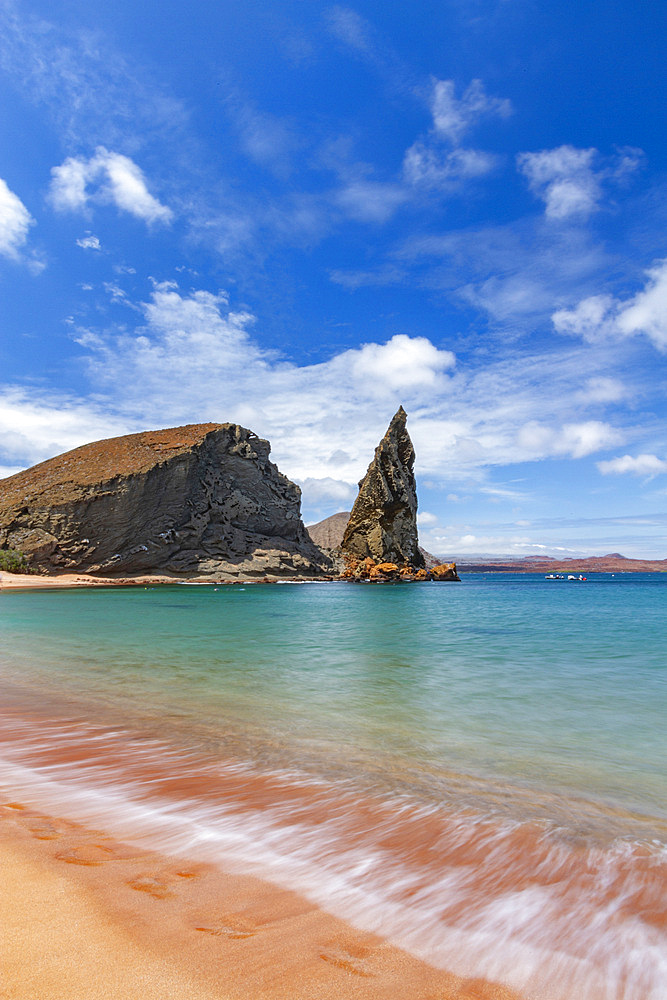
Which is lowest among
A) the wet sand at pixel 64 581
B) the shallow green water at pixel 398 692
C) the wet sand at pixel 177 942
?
the wet sand at pixel 64 581

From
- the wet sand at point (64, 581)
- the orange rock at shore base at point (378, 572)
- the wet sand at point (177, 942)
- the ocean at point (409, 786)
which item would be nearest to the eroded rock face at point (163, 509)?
the wet sand at point (64, 581)

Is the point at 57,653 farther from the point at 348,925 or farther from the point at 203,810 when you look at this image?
the point at 348,925

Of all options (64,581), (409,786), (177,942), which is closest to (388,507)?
(64,581)

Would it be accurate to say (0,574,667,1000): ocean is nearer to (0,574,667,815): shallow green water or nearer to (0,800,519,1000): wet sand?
(0,574,667,815): shallow green water

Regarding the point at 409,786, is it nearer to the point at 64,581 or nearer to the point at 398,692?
the point at 398,692

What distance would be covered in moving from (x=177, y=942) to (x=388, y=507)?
74931mm

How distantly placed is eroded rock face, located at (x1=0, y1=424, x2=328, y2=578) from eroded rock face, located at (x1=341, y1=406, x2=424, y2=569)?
1063 centimetres

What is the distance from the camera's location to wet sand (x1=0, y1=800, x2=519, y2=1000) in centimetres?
191

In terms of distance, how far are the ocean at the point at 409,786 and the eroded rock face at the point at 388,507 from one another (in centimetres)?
6477

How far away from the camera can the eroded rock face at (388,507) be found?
7662cm

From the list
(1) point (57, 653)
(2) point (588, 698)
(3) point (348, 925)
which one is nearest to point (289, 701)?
(2) point (588, 698)

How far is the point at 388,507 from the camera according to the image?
76562mm

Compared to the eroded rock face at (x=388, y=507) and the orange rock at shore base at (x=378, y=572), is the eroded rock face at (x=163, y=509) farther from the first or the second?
the eroded rock face at (x=388, y=507)

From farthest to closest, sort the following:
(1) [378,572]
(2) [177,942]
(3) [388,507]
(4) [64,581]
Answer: (3) [388,507]
(1) [378,572]
(4) [64,581]
(2) [177,942]
